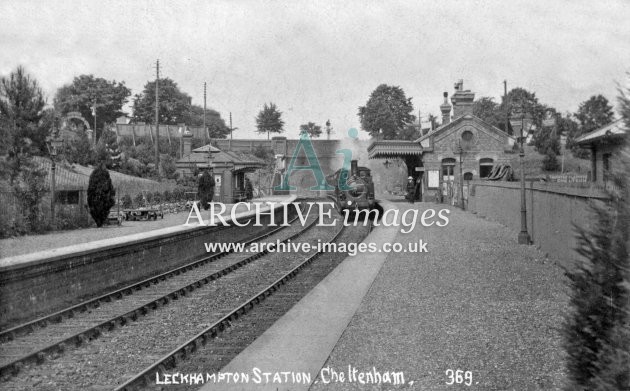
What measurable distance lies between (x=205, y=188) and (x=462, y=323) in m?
26.2

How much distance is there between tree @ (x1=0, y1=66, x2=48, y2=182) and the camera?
2094cm

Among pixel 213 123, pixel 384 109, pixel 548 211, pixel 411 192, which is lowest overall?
pixel 548 211

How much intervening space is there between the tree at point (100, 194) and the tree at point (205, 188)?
424 inches

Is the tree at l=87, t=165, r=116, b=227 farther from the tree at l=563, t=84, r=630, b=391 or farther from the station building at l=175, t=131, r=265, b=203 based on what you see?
the tree at l=563, t=84, r=630, b=391

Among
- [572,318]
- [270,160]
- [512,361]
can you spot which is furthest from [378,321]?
[270,160]

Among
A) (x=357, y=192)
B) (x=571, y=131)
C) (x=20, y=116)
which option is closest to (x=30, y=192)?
(x=20, y=116)

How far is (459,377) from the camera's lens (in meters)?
5.94

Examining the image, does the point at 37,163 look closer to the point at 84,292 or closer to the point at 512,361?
the point at 84,292

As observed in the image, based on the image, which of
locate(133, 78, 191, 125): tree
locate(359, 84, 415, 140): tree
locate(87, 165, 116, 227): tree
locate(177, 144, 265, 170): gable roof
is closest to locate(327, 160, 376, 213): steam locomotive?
locate(359, 84, 415, 140): tree

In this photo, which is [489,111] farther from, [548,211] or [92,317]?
[92,317]

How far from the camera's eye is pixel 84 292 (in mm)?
11508

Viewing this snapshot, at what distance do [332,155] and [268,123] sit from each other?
2715cm

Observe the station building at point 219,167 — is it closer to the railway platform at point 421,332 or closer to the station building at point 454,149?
the station building at point 454,149

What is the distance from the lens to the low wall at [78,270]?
9633 mm
